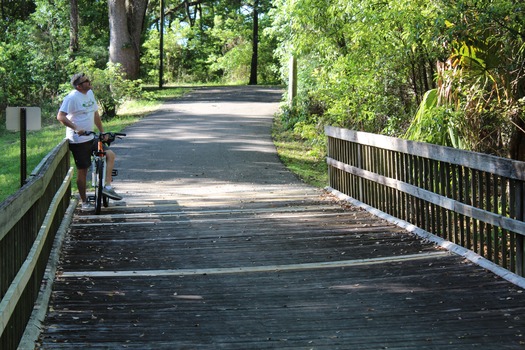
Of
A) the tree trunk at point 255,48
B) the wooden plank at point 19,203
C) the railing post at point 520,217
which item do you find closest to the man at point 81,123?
the wooden plank at point 19,203

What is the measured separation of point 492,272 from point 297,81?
19.6m

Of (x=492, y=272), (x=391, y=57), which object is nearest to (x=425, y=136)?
(x=391, y=57)

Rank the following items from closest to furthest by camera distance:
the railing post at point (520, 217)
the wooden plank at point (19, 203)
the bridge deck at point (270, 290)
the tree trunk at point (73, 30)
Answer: the wooden plank at point (19, 203) < the bridge deck at point (270, 290) < the railing post at point (520, 217) < the tree trunk at point (73, 30)

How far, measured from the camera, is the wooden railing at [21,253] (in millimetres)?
4648

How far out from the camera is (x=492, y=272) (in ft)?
22.9

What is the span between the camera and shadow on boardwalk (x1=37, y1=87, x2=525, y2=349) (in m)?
5.41

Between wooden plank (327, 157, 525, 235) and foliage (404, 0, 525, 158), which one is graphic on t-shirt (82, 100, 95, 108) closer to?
wooden plank (327, 157, 525, 235)

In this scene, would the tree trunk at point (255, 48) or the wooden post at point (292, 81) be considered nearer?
the wooden post at point (292, 81)

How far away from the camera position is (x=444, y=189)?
8.45m

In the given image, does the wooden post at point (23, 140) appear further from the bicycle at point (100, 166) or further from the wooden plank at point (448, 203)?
the wooden plank at point (448, 203)

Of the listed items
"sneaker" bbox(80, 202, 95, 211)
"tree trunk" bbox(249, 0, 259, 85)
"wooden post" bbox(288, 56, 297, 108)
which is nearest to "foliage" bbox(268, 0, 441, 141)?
"sneaker" bbox(80, 202, 95, 211)

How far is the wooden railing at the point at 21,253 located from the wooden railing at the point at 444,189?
3866 millimetres

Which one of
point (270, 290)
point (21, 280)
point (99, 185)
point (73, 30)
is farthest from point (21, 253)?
point (73, 30)

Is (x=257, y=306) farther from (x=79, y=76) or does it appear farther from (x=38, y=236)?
(x=79, y=76)
